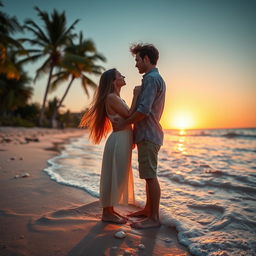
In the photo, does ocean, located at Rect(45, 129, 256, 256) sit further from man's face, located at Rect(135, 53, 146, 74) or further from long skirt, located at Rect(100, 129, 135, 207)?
man's face, located at Rect(135, 53, 146, 74)

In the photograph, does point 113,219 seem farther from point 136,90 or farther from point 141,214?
point 136,90

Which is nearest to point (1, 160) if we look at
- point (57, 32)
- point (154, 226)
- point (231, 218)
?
point (154, 226)

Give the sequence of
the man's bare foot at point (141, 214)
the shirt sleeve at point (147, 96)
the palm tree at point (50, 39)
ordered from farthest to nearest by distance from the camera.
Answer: the palm tree at point (50, 39) < the man's bare foot at point (141, 214) < the shirt sleeve at point (147, 96)

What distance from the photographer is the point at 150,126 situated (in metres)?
2.46

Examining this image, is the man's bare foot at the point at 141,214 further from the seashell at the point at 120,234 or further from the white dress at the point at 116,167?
the seashell at the point at 120,234

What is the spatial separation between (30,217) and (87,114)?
1353 millimetres

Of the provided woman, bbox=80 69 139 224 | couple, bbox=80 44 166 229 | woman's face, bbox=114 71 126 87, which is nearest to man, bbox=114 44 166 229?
couple, bbox=80 44 166 229

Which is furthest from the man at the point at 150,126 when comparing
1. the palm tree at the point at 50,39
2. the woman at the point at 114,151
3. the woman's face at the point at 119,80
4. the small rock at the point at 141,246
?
the palm tree at the point at 50,39

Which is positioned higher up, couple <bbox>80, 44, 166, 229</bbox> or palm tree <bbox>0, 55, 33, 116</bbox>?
palm tree <bbox>0, 55, 33, 116</bbox>

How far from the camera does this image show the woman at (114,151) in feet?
8.20

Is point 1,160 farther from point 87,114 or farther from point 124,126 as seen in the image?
point 124,126

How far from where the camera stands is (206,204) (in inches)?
122

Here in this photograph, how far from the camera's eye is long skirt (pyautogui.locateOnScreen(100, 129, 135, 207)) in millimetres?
2512

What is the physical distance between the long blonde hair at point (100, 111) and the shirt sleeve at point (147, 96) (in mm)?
480
